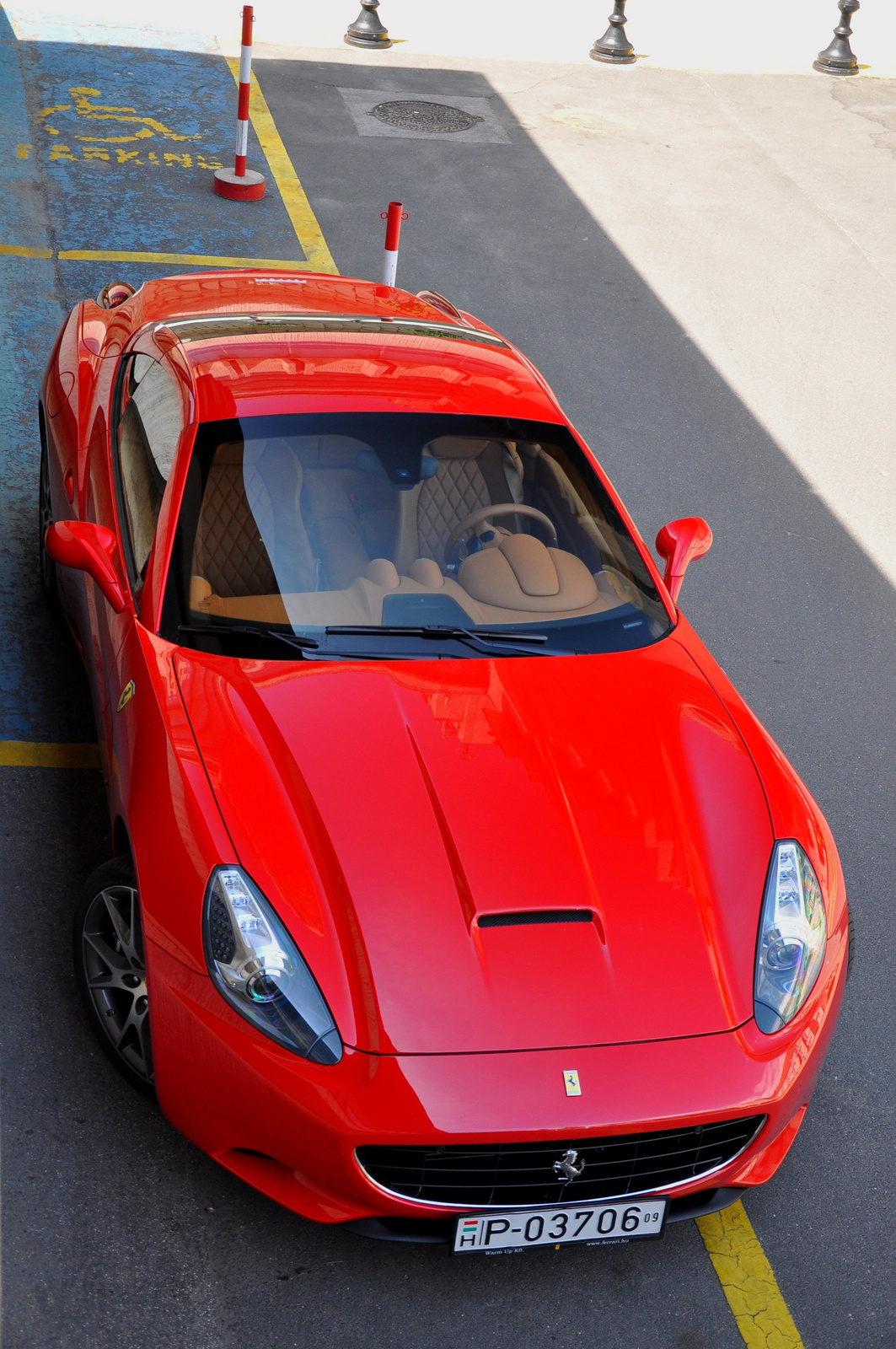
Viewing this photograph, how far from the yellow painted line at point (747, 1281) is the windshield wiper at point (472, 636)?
162 centimetres

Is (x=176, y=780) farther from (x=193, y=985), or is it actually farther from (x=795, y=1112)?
(x=795, y=1112)

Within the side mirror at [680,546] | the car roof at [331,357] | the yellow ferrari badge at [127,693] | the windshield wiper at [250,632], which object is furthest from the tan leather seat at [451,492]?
the yellow ferrari badge at [127,693]

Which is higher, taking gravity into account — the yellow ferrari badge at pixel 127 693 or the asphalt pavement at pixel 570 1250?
the yellow ferrari badge at pixel 127 693

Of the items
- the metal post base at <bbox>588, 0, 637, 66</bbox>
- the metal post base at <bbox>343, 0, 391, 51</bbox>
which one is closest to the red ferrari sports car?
the metal post base at <bbox>343, 0, 391, 51</bbox>

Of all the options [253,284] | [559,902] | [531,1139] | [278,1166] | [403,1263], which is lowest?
[403,1263]

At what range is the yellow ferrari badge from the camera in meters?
3.60

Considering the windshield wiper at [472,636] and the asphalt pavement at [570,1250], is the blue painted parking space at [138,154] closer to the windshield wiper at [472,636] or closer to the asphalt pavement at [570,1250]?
the asphalt pavement at [570,1250]

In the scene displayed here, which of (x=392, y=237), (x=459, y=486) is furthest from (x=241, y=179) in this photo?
(x=459, y=486)

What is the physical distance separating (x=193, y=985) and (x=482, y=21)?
1465cm

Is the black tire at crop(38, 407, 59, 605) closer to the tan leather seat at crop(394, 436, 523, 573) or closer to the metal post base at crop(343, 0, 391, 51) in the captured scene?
the tan leather seat at crop(394, 436, 523, 573)

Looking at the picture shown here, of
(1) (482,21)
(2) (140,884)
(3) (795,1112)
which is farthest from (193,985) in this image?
(1) (482,21)

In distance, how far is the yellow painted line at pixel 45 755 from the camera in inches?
181

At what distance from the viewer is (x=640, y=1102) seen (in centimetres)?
279

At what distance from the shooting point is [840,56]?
14.7m
